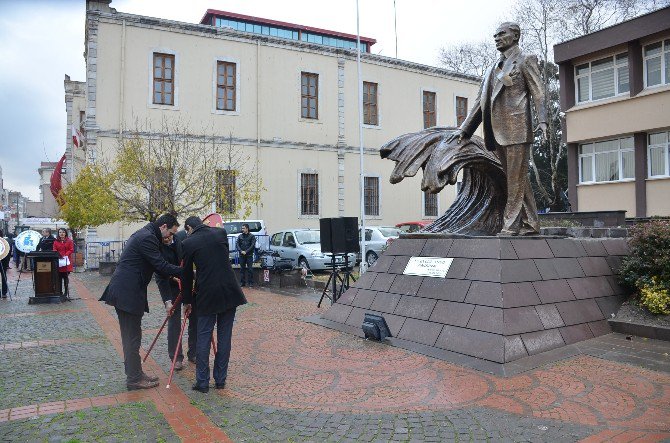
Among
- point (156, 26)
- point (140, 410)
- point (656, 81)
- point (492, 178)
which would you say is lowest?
point (140, 410)

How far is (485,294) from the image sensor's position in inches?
270

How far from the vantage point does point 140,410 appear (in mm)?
4992

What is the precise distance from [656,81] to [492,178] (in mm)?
17501

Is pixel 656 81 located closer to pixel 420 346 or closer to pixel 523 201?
pixel 523 201

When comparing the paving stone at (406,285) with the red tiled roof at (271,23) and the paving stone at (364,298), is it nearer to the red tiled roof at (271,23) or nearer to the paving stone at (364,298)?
the paving stone at (364,298)

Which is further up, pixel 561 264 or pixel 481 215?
pixel 481 215

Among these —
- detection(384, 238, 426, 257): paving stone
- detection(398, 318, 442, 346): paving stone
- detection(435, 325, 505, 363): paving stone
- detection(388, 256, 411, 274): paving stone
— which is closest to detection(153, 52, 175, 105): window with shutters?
detection(384, 238, 426, 257): paving stone

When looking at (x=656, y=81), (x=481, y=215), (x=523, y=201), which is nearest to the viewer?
(x=523, y=201)

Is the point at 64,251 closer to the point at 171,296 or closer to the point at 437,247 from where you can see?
the point at 171,296

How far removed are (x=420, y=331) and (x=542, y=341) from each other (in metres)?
1.52

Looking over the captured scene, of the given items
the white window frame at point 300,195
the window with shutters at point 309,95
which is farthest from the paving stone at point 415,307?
the window with shutters at point 309,95

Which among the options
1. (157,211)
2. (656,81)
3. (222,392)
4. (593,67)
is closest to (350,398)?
(222,392)

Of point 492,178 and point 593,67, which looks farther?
point 593,67

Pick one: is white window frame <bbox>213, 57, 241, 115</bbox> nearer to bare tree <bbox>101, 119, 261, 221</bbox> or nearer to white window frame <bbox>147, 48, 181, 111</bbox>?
white window frame <bbox>147, 48, 181, 111</bbox>
